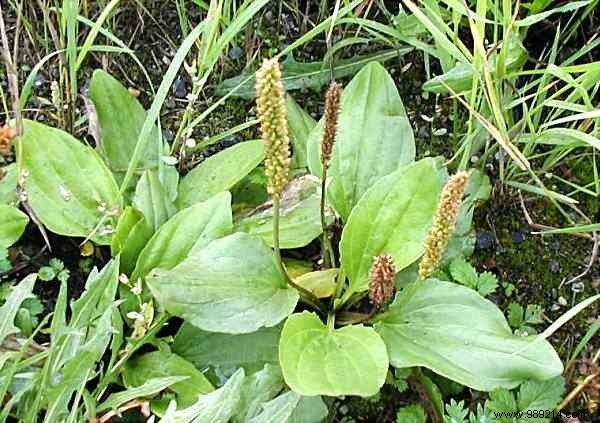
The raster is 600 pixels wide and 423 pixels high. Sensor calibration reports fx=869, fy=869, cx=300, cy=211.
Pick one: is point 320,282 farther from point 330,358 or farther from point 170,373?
point 170,373

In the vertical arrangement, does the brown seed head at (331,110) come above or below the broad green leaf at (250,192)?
above

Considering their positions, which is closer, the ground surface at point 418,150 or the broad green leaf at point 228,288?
the broad green leaf at point 228,288

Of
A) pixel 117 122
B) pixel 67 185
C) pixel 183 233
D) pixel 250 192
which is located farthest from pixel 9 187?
pixel 250 192

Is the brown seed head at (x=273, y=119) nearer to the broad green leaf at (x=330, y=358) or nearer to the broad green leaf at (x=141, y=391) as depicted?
the broad green leaf at (x=330, y=358)

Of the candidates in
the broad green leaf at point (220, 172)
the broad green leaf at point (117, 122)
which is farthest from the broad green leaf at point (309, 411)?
the broad green leaf at point (117, 122)

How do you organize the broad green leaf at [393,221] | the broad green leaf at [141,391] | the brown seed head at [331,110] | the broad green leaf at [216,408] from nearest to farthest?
the brown seed head at [331,110], the broad green leaf at [216,408], the broad green leaf at [141,391], the broad green leaf at [393,221]

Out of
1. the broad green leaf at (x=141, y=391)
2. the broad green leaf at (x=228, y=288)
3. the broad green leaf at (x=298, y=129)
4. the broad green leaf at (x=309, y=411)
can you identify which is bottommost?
the broad green leaf at (x=309, y=411)

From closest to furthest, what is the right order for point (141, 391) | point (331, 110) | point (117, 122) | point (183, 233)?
1. point (331, 110)
2. point (141, 391)
3. point (183, 233)
4. point (117, 122)
